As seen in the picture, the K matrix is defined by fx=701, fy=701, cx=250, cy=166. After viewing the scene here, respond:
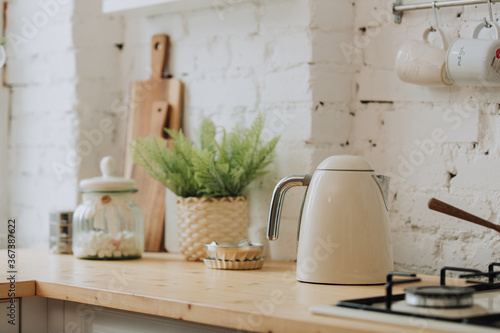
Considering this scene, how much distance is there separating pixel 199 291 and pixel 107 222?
62cm

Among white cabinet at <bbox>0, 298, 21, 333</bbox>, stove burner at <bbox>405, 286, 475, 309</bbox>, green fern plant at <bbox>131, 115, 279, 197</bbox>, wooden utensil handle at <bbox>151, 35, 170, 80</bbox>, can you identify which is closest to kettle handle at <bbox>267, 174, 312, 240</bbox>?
green fern plant at <bbox>131, 115, 279, 197</bbox>

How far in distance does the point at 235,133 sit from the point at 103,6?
55 centimetres

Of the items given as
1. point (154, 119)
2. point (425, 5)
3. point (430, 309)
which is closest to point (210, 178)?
point (154, 119)

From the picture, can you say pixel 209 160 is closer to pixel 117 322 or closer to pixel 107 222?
pixel 107 222

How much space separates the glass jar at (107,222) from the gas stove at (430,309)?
84 centimetres

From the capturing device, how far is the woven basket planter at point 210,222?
Answer: 5.65ft

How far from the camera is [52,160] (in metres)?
2.14

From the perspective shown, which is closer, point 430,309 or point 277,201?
point 430,309

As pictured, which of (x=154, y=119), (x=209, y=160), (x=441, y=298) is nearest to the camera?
(x=441, y=298)

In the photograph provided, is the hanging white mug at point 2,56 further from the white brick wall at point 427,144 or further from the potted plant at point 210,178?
the white brick wall at point 427,144

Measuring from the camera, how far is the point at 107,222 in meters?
1.81

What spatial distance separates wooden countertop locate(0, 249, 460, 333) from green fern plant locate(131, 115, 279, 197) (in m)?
0.20

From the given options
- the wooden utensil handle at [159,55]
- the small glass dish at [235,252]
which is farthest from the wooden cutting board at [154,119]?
the small glass dish at [235,252]

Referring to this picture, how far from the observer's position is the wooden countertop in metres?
1.04
